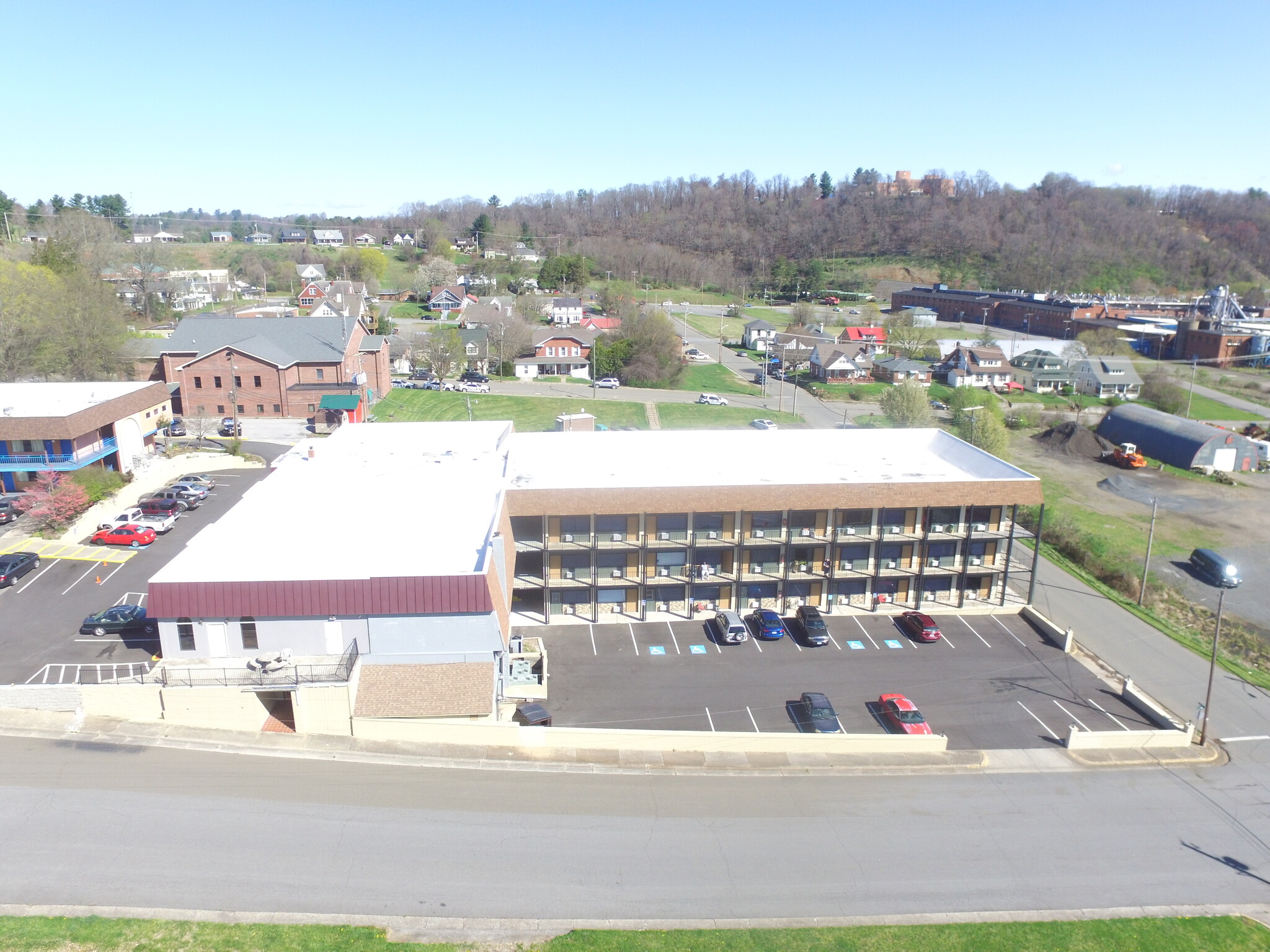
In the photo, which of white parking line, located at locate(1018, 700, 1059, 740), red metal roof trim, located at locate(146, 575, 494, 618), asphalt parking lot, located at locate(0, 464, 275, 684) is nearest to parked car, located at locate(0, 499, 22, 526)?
asphalt parking lot, located at locate(0, 464, 275, 684)

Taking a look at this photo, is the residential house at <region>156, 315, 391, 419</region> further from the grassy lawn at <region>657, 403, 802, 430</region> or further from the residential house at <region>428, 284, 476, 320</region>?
the residential house at <region>428, 284, 476, 320</region>

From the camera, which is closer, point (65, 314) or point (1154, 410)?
point (65, 314)

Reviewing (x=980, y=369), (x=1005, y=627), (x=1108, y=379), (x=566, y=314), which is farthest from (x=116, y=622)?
(x=1108, y=379)

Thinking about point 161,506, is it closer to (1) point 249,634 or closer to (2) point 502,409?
(1) point 249,634

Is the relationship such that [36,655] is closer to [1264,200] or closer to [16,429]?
[16,429]

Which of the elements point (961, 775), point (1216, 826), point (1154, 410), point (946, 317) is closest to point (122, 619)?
point (961, 775)

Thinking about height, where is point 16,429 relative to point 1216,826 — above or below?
above
